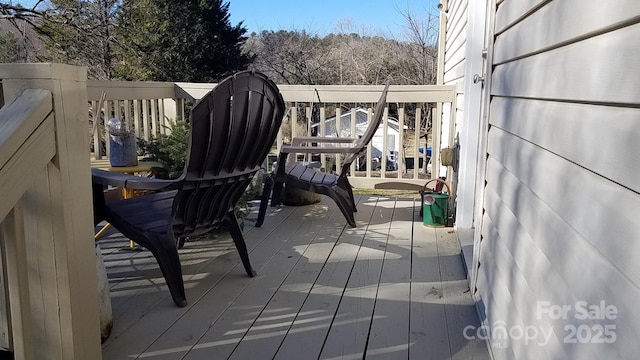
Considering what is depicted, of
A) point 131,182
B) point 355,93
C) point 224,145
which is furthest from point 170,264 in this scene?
point 355,93

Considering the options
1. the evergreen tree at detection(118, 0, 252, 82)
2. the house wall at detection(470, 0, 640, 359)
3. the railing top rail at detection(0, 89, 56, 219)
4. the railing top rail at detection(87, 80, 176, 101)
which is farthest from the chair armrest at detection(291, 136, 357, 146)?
the evergreen tree at detection(118, 0, 252, 82)

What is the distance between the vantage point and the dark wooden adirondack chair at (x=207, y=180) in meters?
2.18

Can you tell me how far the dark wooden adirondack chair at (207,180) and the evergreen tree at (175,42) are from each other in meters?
15.3

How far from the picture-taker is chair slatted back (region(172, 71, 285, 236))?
85.1 inches

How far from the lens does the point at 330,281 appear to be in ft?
8.28

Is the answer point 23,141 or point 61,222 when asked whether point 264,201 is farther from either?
point 23,141

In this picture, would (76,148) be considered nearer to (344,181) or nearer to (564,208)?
(564,208)

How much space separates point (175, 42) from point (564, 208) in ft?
56.5

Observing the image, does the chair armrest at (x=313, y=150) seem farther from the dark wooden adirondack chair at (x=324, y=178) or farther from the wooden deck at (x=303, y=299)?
the wooden deck at (x=303, y=299)

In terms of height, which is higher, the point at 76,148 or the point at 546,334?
the point at 76,148

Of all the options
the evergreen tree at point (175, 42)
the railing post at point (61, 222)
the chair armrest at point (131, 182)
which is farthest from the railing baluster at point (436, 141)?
the evergreen tree at point (175, 42)

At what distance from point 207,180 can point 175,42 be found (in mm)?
15845

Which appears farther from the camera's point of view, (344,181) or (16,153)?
(344,181)

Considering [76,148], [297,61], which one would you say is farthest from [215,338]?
[297,61]
